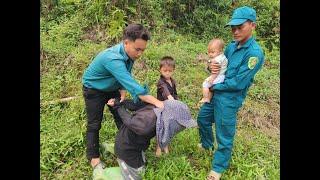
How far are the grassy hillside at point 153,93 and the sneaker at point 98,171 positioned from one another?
0.30ft

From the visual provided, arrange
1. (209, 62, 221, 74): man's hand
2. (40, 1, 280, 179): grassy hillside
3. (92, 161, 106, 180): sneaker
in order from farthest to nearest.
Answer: (40, 1, 280, 179): grassy hillside → (92, 161, 106, 180): sneaker → (209, 62, 221, 74): man's hand

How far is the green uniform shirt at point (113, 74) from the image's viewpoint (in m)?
3.56

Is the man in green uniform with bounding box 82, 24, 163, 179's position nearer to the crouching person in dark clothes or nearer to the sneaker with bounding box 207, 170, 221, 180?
the crouching person in dark clothes

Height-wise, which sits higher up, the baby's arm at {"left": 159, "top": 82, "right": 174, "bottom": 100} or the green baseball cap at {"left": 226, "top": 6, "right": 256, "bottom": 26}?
the green baseball cap at {"left": 226, "top": 6, "right": 256, "bottom": 26}

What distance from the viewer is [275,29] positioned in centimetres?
539

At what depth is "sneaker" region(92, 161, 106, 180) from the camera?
153 inches

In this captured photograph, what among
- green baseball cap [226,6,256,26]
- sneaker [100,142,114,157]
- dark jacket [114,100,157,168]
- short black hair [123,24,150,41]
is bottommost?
sneaker [100,142,114,157]

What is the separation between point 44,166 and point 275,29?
3094 mm

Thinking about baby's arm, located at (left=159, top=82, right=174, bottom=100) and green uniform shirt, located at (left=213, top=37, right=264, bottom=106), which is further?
baby's arm, located at (left=159, top=82, right=174, bottom=100)

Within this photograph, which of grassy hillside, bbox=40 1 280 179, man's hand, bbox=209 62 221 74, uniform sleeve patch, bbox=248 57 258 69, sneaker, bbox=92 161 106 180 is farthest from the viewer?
grassy hillside, bbox=40 1 280 179

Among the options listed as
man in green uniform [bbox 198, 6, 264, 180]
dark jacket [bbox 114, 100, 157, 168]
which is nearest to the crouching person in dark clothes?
dark jacket [bbox 114, 100, 157, 168]

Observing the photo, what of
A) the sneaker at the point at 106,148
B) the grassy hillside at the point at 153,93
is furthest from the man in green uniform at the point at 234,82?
the sneaker at the point at 106,148

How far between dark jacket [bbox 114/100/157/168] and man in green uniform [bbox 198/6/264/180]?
0.57 metres

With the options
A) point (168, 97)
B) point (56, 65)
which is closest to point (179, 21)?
point (56, 65)
